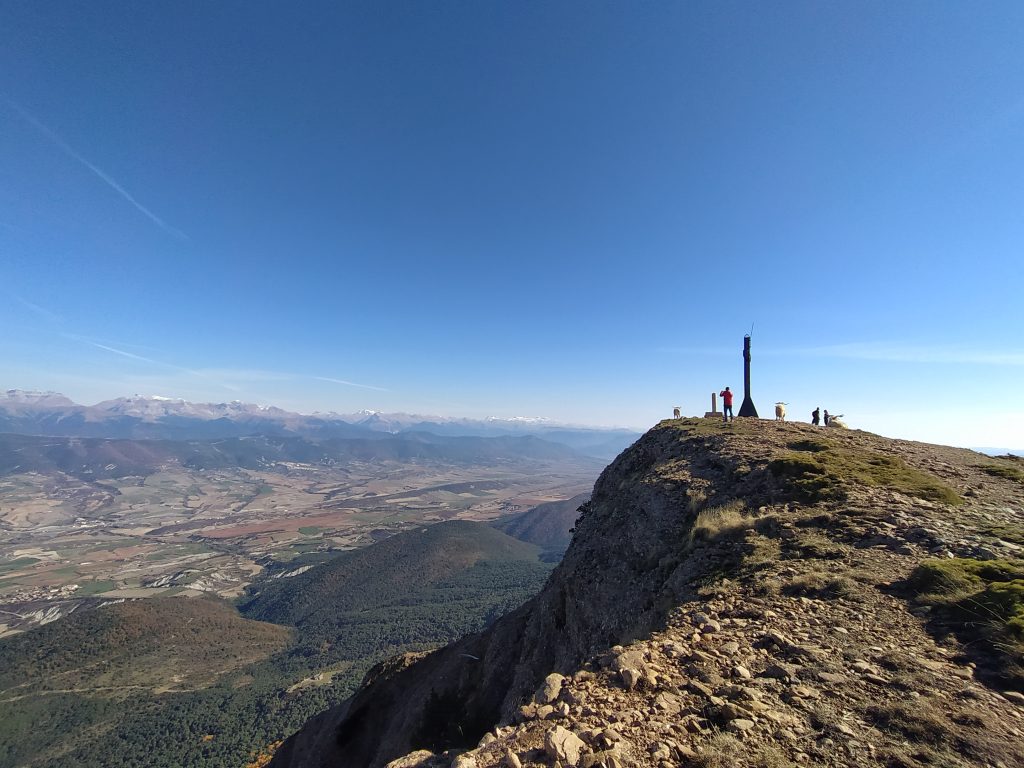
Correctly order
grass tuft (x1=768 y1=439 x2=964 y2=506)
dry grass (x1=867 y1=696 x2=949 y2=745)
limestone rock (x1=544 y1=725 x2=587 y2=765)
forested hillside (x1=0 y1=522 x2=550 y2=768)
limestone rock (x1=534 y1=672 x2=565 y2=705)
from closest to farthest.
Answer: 1. dry grass (x1=867 y1=696 x2=949 y2=745)
2. limestone rock (x1=544 y1=725 x2=587 y2=765)
3. limestone rock (x1=534 y1=672 x2=565 y2=705)
4. grass tuft (x1=768 y1=439 x2=964 y2=506)
5. forested hillside (x1=0 y1=522 x2=550 y2=768)

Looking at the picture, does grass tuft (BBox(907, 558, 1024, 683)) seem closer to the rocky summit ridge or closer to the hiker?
the rocky summit ridge

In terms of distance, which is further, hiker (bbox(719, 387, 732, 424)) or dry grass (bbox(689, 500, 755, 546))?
hiker (bbox(719, 387, 732, 424))

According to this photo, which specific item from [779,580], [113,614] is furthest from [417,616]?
[779,580]

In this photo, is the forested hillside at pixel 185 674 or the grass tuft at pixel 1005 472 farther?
the forested hillside at pixel 185 674

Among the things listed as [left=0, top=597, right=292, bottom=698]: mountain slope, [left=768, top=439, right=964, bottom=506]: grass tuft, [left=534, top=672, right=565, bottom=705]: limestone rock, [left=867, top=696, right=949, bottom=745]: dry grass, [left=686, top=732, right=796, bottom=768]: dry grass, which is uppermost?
[left=768, top=439, right=964, bottom=506]: grass tuft

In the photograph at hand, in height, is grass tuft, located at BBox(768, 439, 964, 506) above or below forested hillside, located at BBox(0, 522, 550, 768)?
above

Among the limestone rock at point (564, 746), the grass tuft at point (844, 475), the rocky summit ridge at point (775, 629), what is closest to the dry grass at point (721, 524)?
the rocky summit ridge at point (775, 629)

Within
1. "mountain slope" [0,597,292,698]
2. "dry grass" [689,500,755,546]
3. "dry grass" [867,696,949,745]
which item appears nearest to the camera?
"dry grass" [867,696,949,745]

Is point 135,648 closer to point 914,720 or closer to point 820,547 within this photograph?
point 820,547

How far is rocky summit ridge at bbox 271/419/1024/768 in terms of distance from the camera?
20.8 feet

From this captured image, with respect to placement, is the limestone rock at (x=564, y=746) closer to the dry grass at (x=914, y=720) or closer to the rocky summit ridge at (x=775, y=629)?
the rocky summit ridge at (x=775, y=629)

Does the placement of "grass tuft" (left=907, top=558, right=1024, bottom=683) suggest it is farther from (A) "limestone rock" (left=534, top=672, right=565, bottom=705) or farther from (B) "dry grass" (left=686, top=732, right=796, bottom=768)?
(A) "limestone rock" (left=534, top=672, right=565, bottom=705)

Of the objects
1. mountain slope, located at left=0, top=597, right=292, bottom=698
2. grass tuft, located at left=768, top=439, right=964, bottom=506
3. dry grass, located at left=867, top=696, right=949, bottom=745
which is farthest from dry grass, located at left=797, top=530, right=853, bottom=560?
mountain slope, located at left=0, top=597, right=292, bottom=698

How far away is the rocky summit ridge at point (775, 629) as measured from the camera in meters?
6.35
